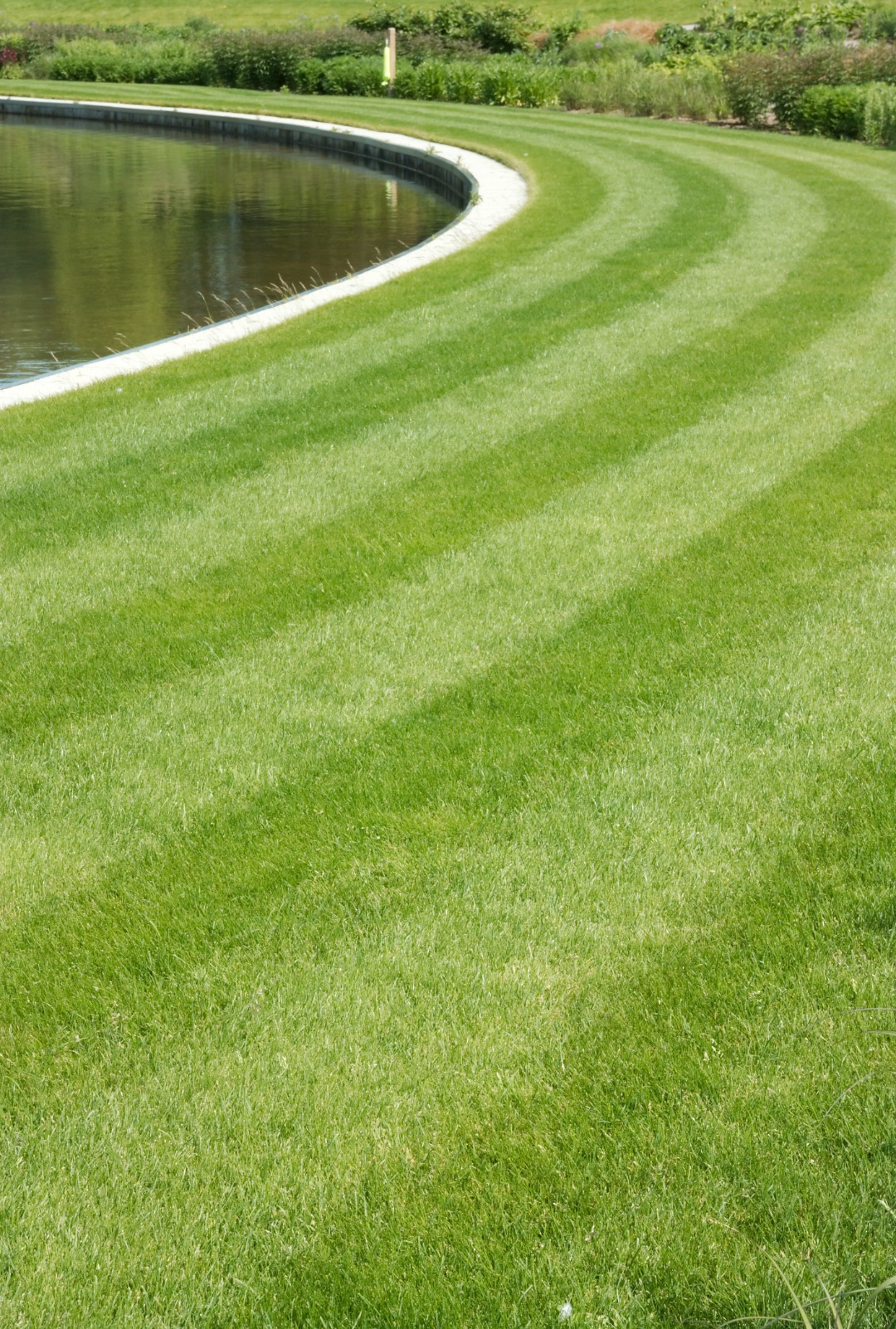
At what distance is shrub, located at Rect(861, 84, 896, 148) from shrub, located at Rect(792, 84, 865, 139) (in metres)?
0.56

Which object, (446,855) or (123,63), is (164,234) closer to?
(446,855)

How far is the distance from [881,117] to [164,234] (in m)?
10.6

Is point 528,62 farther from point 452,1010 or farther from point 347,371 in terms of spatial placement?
point 452,1010

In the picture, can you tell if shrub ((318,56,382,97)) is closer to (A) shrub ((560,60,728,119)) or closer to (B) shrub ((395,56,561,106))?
(B) shrub ((395,56,561,106))

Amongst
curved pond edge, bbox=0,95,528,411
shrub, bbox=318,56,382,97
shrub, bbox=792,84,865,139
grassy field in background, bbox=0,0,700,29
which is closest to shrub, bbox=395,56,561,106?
shrub, bbox=318,56,382,97

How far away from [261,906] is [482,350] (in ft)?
19.3

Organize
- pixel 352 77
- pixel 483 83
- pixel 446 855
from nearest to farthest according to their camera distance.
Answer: pixel 446 855
pixel 483 83
pixel 352 77

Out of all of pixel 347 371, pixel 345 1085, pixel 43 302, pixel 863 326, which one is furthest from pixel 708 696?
pixel 43 302

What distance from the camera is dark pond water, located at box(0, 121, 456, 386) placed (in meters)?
11.4

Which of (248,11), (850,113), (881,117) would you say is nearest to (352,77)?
(850,113)

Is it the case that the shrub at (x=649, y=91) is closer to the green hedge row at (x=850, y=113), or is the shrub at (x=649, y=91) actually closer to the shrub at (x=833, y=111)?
the green hedge row at (x=850, y=113)

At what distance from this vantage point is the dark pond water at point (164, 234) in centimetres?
1141

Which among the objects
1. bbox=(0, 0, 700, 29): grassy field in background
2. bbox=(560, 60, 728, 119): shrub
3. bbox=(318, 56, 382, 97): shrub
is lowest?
bbox=(560, 60, 728, 119): shrub

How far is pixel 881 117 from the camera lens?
19.7 meters
